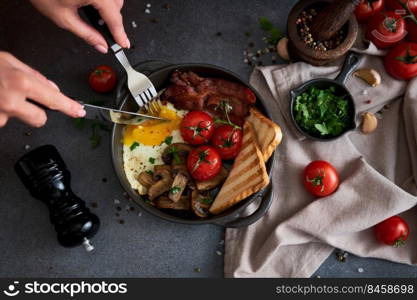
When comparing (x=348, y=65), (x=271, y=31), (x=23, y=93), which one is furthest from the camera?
(x=271, y=31)

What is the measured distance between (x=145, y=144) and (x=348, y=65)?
0.90 metres

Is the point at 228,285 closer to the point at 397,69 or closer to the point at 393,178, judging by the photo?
the point at 393,178

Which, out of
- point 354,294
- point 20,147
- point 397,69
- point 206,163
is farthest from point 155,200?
point 397,69

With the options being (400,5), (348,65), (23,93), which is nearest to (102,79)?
(23,93)

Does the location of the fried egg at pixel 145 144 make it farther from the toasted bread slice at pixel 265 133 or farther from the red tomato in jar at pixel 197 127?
the toasted bread slice at pixel 265 133

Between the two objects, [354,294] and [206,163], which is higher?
[206,163]

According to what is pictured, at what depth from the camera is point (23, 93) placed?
1.24 meters

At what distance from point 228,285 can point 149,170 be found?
58 cm

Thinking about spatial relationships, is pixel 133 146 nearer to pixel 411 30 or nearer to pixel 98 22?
pixel 98 22

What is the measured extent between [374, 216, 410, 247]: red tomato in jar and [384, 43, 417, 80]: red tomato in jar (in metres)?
0.59

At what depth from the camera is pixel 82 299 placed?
6.17 ft

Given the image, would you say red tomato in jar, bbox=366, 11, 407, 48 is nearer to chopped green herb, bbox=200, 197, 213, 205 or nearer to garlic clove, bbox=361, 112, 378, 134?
garlic clove, bbox=361, 112, 378, 134

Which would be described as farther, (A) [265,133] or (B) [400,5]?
(B) [400,5]

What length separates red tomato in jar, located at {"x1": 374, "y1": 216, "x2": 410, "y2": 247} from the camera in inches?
71.9
